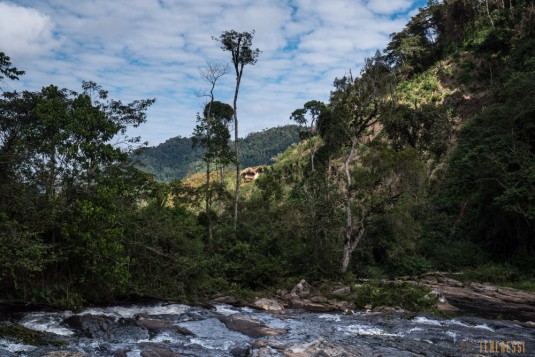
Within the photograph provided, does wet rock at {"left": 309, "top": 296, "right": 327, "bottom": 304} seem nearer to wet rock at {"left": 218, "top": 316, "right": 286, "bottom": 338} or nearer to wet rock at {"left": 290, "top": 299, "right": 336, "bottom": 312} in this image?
wet rock at {"left": 290, "top": 299, "right": 336, "bottom": 312}

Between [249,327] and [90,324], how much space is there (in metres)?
5.19

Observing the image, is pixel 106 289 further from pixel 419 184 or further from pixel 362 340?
pixel 419 184

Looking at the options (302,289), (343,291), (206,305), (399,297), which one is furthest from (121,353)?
(399,297)

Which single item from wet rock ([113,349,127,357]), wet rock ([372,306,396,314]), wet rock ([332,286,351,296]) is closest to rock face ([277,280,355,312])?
wet rock ([332,286,351,296])

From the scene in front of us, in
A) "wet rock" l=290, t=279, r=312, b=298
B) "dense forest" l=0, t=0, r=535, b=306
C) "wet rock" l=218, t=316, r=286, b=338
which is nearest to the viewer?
"wet rock" l=218, t=316, r=286, b=338

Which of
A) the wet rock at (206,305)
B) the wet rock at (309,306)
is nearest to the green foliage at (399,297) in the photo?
the wet rock at (309,306)

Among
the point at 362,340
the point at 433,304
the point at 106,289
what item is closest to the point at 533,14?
the point at 433,304

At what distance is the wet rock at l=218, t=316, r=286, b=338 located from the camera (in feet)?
42.2

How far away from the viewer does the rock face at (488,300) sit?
1706cm

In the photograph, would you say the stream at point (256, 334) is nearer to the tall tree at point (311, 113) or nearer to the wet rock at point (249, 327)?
the wet rock at point (249, 327)

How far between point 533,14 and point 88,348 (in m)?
47.7

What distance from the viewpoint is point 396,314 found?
16.6 meters

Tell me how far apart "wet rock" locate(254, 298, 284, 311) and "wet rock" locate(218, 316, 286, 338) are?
127 inches

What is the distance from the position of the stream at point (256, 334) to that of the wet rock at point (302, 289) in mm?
3210
